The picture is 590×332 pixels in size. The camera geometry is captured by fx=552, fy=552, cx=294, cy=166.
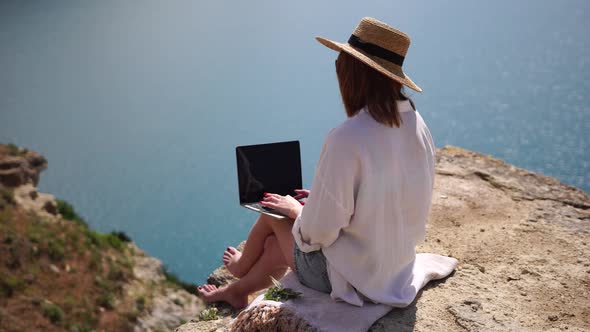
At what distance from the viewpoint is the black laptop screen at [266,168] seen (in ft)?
8.61

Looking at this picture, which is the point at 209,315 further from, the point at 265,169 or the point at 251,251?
the point at 265,169

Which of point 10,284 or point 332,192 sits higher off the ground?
point 332,192

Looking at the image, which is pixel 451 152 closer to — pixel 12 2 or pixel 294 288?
pixel 294 288

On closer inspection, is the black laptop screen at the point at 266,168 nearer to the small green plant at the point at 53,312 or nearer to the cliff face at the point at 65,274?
the cliff face at the point at 65,274

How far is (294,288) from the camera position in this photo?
2.39 m

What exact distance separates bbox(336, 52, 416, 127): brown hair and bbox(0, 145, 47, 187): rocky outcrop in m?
15.4

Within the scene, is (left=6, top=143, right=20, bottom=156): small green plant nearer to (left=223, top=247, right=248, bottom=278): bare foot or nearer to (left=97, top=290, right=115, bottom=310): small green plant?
(left=97, top=290, right=115, bottom=310): small green plant

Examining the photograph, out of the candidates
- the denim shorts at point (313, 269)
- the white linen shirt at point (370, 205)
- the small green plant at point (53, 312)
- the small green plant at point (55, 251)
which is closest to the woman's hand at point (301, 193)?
the denim shorts at point (313, 269)

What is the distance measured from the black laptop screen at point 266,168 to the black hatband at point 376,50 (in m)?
0.74

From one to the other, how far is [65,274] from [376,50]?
1334cm

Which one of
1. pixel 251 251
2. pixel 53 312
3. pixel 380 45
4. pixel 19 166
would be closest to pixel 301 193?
pixel 251 251

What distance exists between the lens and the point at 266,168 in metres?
2.63

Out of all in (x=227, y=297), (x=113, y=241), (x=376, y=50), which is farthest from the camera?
(x=113, y=241)

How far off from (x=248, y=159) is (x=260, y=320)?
76cm
